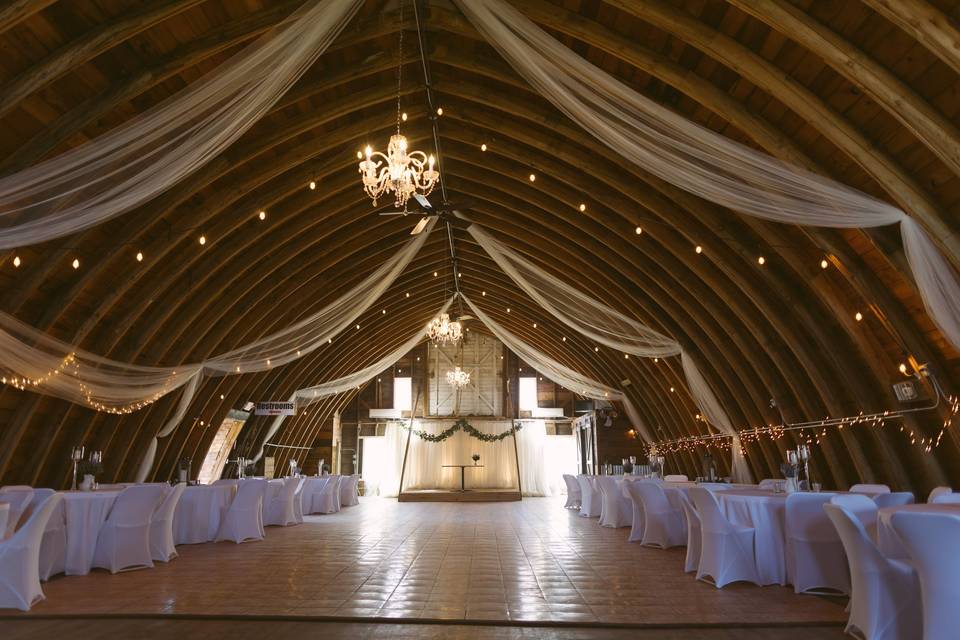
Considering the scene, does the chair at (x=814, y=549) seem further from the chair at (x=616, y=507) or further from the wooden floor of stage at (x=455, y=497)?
the wooden floor of stage at (x=455, y=497)

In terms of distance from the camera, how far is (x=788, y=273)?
8.56 meters

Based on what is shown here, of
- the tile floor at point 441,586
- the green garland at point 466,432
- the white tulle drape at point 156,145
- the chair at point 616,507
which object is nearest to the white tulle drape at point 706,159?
the white tulle drape at point 156,145

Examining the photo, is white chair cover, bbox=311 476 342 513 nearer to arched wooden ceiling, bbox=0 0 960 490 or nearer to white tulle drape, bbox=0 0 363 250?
arched wooden ceiling, bbox=0 0 960 490

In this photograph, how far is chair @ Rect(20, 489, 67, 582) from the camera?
5.65m

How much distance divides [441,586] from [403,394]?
18600mm

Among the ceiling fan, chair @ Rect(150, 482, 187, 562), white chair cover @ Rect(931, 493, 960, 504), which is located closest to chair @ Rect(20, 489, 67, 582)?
chair @ Rect(150, 482, 187, 562)

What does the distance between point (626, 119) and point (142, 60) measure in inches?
191

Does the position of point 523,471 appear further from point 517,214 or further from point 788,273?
point 788,273

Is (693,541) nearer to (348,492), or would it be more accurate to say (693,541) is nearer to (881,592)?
(881,592)

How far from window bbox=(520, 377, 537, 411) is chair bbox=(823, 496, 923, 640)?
19.9 metres

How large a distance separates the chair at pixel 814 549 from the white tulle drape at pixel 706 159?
177 cm

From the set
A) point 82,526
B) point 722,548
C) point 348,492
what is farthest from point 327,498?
point 722,548

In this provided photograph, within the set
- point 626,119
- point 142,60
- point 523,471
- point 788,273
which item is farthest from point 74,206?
point 523,471

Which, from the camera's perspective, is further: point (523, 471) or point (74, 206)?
point (523, 471)
